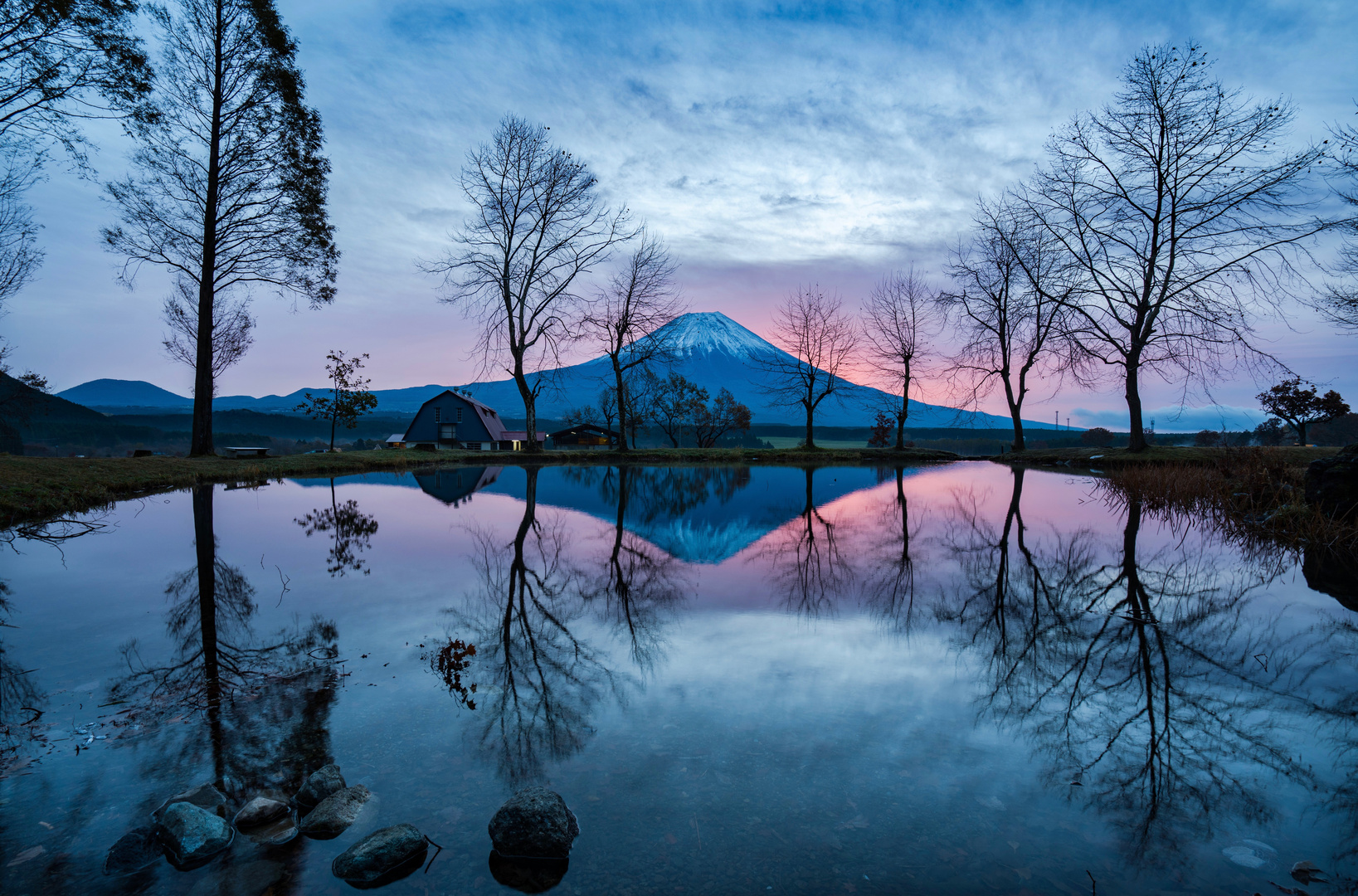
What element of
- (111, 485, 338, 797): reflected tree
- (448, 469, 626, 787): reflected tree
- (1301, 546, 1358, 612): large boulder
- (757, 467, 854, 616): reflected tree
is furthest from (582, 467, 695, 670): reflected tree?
(1301, 546, 1358, 612): large boulder

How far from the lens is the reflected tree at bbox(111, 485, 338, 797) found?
291 centimetres

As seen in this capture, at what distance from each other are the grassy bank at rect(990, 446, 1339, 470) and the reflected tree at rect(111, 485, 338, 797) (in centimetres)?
1640

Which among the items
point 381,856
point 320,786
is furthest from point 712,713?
point 320,786

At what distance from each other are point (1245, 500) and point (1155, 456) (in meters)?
12.1

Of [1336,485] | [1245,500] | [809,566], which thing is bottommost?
[809,566]

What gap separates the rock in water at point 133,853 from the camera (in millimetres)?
2217

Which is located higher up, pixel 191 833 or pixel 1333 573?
pixel 1333 573

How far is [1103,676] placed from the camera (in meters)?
3.99

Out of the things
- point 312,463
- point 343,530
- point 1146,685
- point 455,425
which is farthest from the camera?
point 455,425

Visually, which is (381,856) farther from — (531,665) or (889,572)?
(889,572)

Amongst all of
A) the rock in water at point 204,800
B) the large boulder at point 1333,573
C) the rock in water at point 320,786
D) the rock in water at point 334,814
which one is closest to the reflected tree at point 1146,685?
the large boulder at point 1333,573

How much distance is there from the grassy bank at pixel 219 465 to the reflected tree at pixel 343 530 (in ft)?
12.6

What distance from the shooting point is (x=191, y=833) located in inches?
92.3

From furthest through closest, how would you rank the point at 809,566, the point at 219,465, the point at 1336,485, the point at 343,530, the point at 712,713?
the point at 219,465 → the point at 343,530 → the point at 1336,485 → the point at 809,566 → the point at 712,713
